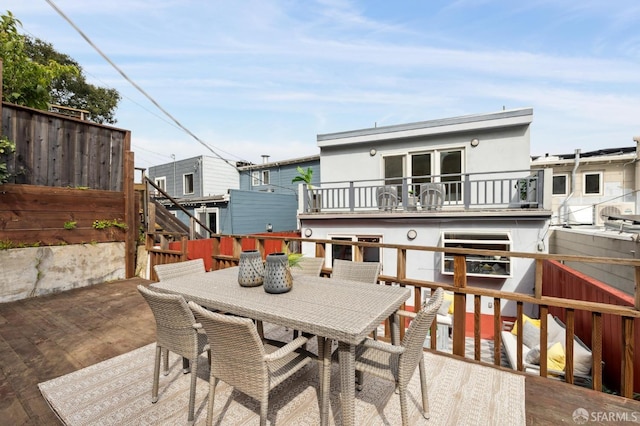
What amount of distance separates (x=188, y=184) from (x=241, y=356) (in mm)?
14812

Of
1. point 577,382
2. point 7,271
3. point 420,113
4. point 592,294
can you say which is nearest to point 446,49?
point 420,113

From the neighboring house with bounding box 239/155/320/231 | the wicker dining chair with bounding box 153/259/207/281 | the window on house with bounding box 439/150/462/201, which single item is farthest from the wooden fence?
the window on house with bounding box 439/150/462/201

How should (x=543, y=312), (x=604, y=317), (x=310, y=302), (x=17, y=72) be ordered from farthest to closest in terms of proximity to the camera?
(x=17, y=72) → (x=604, y=317) → (x=543, y=312) → (x=310, y=302)

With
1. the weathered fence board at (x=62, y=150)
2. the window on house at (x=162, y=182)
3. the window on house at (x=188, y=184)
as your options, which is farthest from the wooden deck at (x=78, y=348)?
the window on house at (x=162, y=182)

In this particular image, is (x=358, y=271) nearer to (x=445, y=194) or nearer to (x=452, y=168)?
(x=445, y=194)

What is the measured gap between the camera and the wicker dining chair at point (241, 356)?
1.38 meters

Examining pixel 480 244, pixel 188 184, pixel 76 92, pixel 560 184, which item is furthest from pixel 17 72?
pixel 560 184

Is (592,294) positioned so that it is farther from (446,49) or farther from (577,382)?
(446,49)

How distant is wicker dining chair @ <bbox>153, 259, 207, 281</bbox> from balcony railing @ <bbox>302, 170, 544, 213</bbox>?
5.20 m

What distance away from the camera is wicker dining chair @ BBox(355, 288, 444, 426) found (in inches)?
59.7

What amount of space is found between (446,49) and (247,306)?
7.94 m

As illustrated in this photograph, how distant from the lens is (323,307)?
1.76 m

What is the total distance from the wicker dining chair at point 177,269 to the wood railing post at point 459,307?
2378 mm

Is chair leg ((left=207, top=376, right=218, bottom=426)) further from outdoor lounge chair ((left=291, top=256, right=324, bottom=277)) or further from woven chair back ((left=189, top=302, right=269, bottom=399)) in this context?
outdoor lounge chair ((left=291, top=256, right=324, bottom=277))
